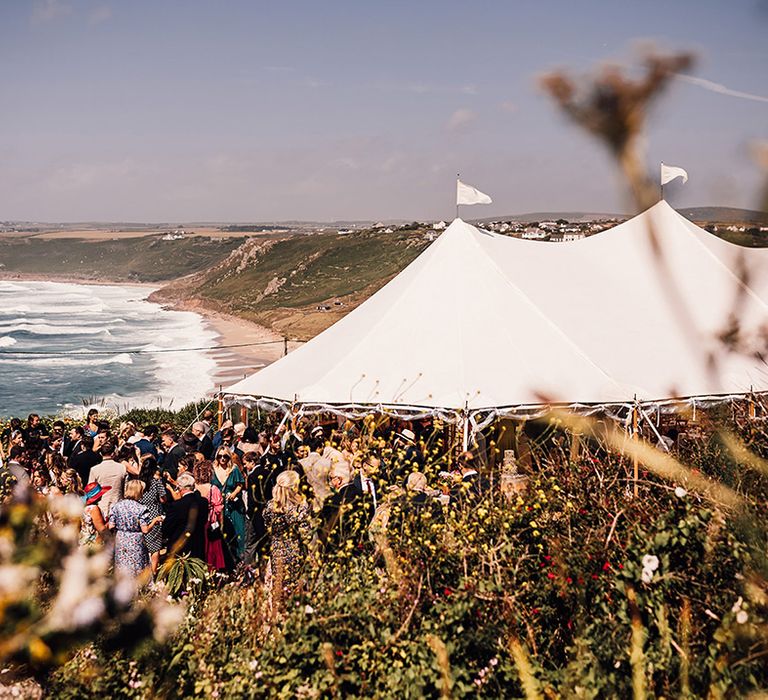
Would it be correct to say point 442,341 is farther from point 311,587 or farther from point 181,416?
point 181,416

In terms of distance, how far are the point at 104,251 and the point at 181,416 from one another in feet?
582

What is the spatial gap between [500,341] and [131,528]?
5.28 metres

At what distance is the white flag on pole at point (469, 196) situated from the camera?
11602mm

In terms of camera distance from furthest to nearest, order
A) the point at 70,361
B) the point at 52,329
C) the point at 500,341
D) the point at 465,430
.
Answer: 1. the point at 52,329
2. the point at 70,361
3. the point at 500,341
4. the point at 465,430

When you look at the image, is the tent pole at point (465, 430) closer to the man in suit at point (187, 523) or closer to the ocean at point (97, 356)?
the man in suit at point (187, 523)

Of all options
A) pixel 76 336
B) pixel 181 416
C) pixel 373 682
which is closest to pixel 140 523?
pixel 373 682

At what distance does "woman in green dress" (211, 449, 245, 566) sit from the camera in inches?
264

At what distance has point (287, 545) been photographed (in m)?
5.77

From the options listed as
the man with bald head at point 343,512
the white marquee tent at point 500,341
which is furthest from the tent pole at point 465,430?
the man with bald head at point 343,512

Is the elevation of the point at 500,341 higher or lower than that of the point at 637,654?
lower

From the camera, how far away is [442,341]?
31.8 feet

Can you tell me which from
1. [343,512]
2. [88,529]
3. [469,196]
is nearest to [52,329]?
[469,196]

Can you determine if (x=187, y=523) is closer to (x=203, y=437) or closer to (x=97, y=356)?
(x=203, y=437)

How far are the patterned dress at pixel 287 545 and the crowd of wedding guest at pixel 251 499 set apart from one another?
0.01 m
